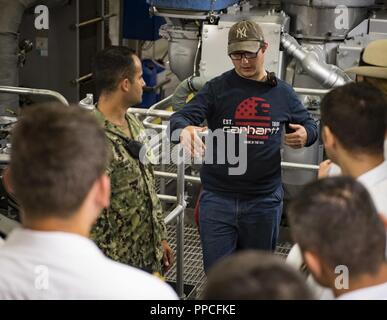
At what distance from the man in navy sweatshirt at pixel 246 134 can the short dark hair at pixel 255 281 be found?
1928 millimetres

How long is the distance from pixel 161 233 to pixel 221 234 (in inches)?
15.4

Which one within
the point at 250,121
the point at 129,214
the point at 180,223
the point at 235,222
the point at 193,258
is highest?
the point at 250,121

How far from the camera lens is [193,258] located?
178 inches

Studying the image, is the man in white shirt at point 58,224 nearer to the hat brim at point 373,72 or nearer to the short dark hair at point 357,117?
the short dark hair at point 357,117

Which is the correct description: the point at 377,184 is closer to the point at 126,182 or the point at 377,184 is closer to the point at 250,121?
the point at 126,182

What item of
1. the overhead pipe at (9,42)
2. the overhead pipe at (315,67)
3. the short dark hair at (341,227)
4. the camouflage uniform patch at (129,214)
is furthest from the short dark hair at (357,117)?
the overhead pipe at (9,42)

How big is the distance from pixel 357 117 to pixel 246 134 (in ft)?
3.49

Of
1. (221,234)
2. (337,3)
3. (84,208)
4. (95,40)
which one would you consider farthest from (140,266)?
(95,40)

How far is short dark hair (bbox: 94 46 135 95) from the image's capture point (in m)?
2.91

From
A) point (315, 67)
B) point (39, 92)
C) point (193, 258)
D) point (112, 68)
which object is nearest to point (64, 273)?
point (112, 68)

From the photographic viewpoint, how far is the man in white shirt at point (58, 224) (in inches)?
61.7

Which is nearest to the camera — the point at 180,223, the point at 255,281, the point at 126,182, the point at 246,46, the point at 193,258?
the point at 255,281

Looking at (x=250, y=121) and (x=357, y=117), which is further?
(x=250, y=121)
